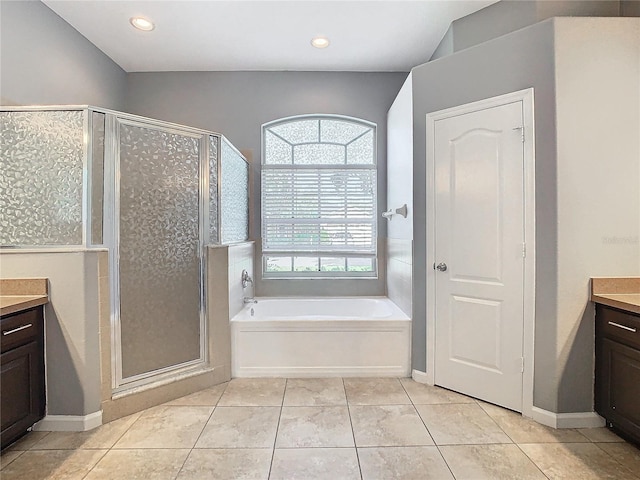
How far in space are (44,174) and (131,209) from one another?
51 centimetres

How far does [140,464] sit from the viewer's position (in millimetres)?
1798

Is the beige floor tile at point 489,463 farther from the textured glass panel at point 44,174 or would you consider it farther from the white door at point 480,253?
the textured glass panel at point 44,174

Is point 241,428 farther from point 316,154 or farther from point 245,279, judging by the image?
point 316,154

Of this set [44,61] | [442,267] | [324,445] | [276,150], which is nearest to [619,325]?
[442,267]

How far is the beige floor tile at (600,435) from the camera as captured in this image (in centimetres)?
199

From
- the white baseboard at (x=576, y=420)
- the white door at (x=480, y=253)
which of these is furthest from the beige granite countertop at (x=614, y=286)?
the white baseboard at (x=576, y=420)

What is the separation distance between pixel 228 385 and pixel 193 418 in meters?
0.50

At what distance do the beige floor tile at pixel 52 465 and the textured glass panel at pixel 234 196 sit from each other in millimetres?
1579

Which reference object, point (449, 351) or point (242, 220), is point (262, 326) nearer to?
point (242, 220)

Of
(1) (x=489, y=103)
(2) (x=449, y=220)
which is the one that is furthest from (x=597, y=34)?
(2) (x=449, y=220)

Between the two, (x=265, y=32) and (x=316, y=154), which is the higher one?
(x=265, y=32)

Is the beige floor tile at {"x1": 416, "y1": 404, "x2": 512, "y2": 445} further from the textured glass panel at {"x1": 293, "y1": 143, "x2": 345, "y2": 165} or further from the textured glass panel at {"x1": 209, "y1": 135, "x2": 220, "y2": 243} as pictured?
the textured glass panel at {"x1": 293, "y1": 143, "x2": 345, "y2": 165}

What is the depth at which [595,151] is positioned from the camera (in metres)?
2.09

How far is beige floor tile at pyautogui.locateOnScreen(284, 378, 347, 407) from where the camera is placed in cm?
245
